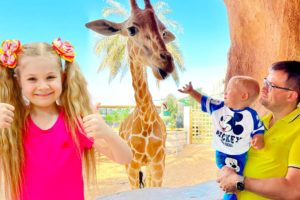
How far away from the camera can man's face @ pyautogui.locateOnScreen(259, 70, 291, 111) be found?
1021mm

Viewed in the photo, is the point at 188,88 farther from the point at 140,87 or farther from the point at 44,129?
the point at 140,87

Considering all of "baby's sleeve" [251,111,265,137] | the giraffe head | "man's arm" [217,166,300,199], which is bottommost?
"man's arm" [217,166,300,199]

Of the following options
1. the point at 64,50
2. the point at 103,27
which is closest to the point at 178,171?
the point at 103,27

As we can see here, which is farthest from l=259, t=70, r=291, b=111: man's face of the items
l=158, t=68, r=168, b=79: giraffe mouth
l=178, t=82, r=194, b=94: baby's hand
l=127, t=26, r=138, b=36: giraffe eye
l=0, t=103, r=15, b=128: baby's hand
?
l=127, t=26, r=138, b=36: giraffe eye

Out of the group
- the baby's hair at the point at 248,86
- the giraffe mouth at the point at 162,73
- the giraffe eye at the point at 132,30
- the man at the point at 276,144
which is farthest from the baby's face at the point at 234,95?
the giraffe eye at the point at 132,30

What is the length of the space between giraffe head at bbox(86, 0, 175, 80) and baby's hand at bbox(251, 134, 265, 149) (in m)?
1.03

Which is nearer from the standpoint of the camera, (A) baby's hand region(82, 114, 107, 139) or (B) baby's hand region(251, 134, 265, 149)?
(A) baby's hand region(82, 114, 107, 139)

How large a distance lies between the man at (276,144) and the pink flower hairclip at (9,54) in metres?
0.61

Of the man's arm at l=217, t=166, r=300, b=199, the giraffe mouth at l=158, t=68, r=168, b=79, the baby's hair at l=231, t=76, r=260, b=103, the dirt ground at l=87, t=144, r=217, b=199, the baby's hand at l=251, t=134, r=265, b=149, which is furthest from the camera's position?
the dirt ground at l=87, t=144, r=217, b=199

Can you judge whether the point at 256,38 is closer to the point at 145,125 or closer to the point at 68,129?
the point at 145,125

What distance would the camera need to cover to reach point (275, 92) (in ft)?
3.36

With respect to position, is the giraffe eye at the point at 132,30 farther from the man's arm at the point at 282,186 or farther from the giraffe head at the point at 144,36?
the man's arm at the point at 282,186

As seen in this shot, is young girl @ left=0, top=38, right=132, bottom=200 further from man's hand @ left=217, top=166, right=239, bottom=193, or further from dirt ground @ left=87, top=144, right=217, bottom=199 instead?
dirt ground @ left=87, top=144, right=217, bottom=199

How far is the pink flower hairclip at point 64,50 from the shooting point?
3.09 feet
